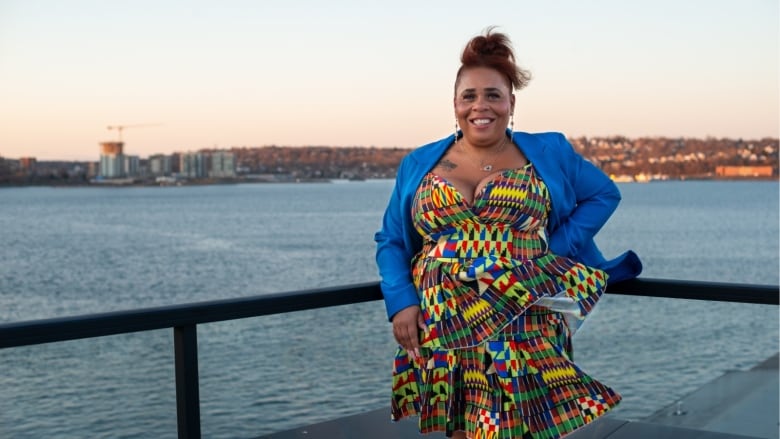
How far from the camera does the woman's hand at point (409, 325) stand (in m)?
2.59

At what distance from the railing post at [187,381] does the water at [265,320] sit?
0.27 m

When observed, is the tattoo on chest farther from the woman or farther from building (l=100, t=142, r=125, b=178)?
building (l=100, t=142, r=125, b=178)

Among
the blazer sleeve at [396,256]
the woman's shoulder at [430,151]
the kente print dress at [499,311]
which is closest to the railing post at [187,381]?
the blazer sleeve at [396,256]

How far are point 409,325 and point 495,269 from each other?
310 mm

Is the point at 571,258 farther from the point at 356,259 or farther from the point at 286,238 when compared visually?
the point at 286,238

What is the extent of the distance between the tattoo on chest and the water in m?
1.21

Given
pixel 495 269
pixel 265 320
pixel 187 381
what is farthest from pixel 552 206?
pixel 265 320

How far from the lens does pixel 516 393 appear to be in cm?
251

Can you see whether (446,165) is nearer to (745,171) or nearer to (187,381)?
(187,381)

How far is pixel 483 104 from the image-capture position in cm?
253

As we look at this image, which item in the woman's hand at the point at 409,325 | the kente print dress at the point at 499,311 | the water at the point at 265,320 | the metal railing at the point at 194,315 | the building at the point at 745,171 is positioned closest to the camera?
the metal railing at the point at 194,315

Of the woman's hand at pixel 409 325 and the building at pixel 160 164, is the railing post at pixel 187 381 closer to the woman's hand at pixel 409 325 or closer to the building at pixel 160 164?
the woman's hand at pixel 409 325

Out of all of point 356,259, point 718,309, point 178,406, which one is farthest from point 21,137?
point 178,406

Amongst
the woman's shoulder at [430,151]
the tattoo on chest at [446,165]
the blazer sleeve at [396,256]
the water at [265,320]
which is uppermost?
the woman's shoulder at [430,151]
